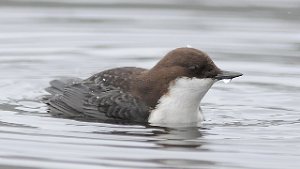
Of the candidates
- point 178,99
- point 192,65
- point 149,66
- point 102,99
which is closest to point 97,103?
point 102,99

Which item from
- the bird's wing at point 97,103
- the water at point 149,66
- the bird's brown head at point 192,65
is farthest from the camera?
the bird's wing at point 97,103

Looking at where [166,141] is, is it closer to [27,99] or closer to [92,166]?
[92,166]

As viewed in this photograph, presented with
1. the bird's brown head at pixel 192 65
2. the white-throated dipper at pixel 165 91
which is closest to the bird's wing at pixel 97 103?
the white-throated dipper at pixel 165 91

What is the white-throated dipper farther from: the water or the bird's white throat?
the water

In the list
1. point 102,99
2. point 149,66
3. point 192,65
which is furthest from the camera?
point 149,66

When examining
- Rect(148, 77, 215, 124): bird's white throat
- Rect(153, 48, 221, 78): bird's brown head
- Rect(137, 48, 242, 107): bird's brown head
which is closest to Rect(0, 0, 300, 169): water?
Rect(148, 77, 215, 124): bird's white throat

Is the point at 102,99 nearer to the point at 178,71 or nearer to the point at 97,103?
the point at 97,103

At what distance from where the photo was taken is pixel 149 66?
58.2 ft

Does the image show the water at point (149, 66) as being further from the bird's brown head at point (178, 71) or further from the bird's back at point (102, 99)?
the bird's brown head at point (178, 71)

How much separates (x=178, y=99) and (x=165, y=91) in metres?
0.19

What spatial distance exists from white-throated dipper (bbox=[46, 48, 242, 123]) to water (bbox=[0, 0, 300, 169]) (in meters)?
0.28

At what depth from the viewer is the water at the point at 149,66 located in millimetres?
12555

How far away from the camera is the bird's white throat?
14.1 m

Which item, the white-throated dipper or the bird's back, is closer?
the white-throated dipper
